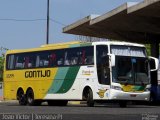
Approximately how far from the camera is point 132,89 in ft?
95.2

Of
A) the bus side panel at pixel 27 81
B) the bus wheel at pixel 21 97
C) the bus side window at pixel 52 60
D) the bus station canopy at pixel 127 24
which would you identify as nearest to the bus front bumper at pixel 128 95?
the bus side panel at pixel 27 81

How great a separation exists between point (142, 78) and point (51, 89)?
538 centimetres

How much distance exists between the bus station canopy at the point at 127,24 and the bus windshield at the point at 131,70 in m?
6.09

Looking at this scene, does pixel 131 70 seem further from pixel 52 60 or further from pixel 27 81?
pixel 27 81

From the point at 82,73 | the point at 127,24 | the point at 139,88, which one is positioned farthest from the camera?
the point at 127,24

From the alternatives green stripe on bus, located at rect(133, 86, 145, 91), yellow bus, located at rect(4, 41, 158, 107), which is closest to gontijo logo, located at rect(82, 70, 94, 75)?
yellow bus, located at rect(4, 41, 158, 107)

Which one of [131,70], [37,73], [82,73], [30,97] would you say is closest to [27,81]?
[30,97]

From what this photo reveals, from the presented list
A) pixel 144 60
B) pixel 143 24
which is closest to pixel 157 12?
pixel 143 24

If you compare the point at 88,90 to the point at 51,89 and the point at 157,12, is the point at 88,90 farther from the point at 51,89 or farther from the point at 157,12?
the point at 157,12

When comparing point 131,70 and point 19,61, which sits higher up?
point 19,61

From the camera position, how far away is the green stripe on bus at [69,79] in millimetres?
30594

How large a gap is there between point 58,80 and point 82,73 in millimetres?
2082

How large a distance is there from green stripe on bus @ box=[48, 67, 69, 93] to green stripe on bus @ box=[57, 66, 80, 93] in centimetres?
20

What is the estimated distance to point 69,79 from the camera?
1220 inches
